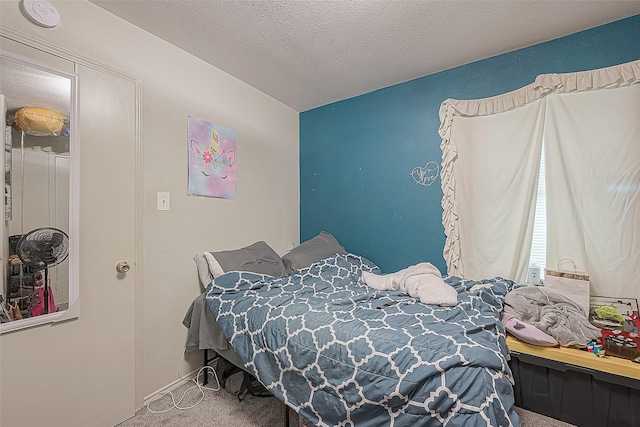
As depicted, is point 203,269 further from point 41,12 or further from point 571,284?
point 571,284

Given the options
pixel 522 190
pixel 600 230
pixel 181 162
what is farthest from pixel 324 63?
pixel 600 230

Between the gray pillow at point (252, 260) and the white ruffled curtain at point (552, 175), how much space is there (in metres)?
1.45

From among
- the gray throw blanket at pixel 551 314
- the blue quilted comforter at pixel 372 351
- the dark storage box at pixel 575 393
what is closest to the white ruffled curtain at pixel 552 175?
the gray throw blanket at pixel 551 314

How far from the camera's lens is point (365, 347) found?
4.13 feet

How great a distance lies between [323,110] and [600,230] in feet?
8.37

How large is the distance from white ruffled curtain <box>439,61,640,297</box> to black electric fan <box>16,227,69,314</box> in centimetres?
259

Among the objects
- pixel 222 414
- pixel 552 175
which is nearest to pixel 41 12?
pixel 222 414

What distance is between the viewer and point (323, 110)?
3.16 metres

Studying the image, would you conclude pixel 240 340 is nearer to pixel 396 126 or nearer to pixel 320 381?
pixel 320 381

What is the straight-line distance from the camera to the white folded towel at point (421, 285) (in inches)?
66.9

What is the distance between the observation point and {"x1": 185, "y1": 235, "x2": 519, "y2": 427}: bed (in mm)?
1088

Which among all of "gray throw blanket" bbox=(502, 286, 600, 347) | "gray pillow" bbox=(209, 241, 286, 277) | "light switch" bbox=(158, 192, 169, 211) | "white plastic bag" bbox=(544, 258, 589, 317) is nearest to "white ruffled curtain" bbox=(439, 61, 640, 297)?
"white plastic bag" bbox=(544, 258, 589, 317)

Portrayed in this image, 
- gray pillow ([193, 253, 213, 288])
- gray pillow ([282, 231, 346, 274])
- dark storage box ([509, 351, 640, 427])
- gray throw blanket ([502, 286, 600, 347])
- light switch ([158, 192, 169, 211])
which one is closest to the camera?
dark storage box ([509, 351, 640, 427])

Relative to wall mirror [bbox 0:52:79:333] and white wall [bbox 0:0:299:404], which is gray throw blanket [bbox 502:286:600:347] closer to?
white wall [bbox 0:0:299:404]
